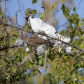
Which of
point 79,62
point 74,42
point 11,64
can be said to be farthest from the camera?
point 74,42

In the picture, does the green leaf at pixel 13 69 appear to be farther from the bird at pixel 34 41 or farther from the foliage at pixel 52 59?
the bird at pixel 34 41

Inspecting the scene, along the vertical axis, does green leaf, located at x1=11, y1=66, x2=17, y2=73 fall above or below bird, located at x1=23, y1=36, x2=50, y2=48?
below

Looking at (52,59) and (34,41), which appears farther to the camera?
(52,59)

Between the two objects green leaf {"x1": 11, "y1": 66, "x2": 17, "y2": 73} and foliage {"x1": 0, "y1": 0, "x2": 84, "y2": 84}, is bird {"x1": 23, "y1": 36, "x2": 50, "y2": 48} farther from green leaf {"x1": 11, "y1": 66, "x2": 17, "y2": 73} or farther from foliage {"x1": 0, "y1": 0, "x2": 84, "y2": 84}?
green leaf {"x1": 11, "y1": 66, "x2": 17, "y2": 73}

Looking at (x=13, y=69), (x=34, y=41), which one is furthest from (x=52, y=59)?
(x=13, y=69)

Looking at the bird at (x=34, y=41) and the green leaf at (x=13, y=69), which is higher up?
the bird at (x=34, y=41)

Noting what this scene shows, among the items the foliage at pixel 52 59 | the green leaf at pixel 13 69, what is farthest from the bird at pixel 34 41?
the green leaf at pixel 13 69

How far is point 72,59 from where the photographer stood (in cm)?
183

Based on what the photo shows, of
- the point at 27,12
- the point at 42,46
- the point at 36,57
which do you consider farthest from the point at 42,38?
the point at 27,12

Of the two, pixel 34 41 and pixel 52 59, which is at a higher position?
pixel 34 41

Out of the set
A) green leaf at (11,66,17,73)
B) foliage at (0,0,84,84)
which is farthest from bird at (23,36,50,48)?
green leaf at (11,66,17,73)

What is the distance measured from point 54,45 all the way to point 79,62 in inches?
12.8

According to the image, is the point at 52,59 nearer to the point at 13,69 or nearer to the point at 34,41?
the point at 34,41

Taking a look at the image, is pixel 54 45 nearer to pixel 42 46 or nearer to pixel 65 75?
pixel 42 46
